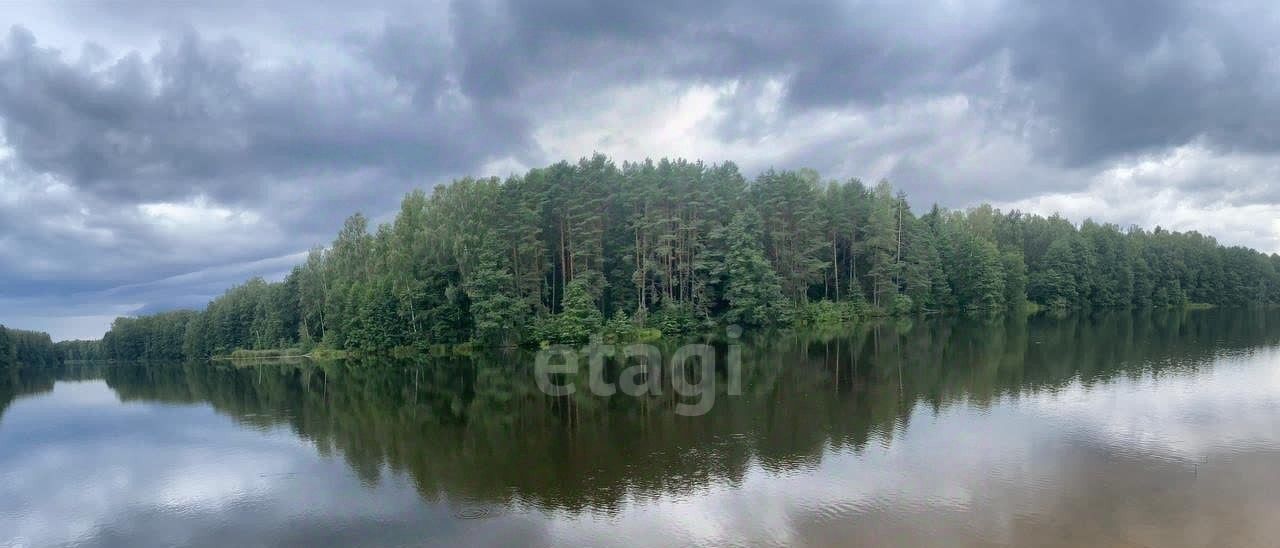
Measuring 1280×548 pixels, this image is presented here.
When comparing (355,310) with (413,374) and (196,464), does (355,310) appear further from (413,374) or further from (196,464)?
(196,464)

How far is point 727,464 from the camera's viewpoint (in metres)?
13.6

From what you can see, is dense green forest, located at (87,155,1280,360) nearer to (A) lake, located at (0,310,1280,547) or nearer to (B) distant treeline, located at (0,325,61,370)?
(A) lake, located at (0,310,1280,547)

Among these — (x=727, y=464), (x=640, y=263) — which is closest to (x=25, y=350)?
(x=640, y=263)

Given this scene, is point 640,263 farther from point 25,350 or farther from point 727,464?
point 25,350

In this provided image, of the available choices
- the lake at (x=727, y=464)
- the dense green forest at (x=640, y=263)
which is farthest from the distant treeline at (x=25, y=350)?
the lake at (x=727, y=464)

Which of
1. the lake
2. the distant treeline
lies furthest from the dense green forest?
the distant treeline

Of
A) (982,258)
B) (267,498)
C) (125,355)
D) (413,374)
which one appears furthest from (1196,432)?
(125,355)

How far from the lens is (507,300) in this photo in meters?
46.8

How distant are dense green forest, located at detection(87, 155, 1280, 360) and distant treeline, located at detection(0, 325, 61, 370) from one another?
6705 cm

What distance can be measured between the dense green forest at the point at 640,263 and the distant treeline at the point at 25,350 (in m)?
67.1

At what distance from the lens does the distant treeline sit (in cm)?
10538

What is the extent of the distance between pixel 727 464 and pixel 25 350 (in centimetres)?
15924

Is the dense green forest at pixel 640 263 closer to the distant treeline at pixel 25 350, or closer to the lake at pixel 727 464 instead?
the lake at pixel 727 464

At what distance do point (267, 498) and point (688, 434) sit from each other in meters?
9.83
